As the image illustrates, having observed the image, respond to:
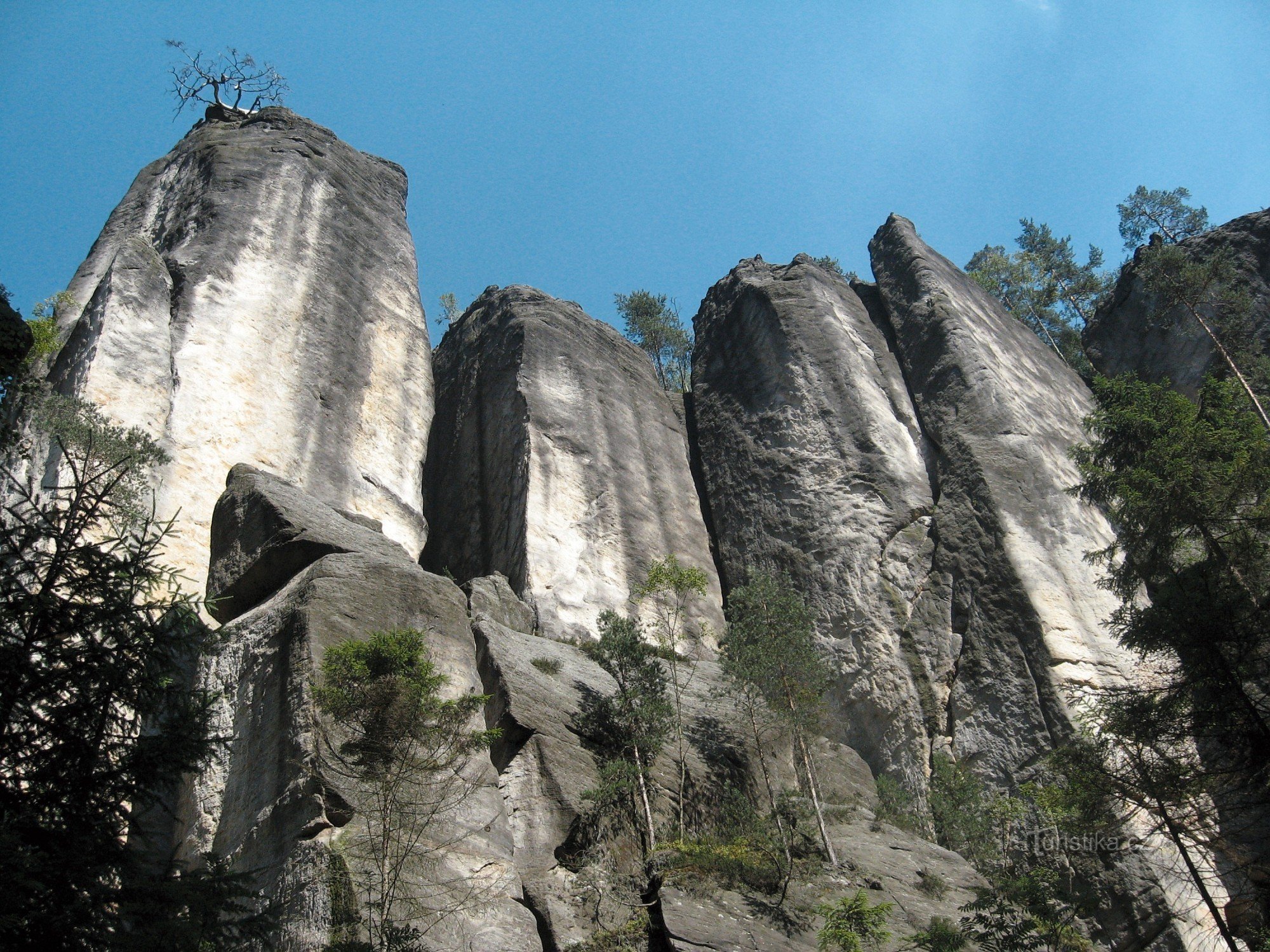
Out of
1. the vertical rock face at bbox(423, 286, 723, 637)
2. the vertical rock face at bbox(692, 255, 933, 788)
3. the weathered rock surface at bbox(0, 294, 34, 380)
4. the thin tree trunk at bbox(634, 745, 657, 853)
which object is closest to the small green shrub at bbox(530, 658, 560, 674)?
the thin tree trunk at bbox(634, 745, 657, 853)

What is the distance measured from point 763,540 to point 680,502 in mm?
2835

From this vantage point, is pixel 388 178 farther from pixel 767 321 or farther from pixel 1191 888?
pixel 1191 888

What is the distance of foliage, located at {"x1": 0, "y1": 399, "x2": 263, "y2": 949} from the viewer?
696 cm

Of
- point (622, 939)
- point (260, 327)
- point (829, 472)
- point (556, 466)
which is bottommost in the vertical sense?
point (622, 939)

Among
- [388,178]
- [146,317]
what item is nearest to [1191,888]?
[146,317]

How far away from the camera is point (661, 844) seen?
14906mm

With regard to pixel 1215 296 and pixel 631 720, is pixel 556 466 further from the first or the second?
pixel 1215 296

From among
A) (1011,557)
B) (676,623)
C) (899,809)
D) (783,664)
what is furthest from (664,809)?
(1011,557)

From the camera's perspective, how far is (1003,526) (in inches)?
925

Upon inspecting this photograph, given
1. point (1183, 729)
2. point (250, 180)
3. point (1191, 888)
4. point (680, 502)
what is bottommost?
point (1191, 888)

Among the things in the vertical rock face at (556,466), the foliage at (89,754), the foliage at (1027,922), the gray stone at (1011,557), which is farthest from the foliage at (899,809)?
the foliage at (89,754)

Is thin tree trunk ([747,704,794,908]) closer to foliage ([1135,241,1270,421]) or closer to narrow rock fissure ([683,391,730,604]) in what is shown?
narrow rock fissure ([683,391,730,604])

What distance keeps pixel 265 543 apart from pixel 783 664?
948cm

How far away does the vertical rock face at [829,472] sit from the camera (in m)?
23.0
